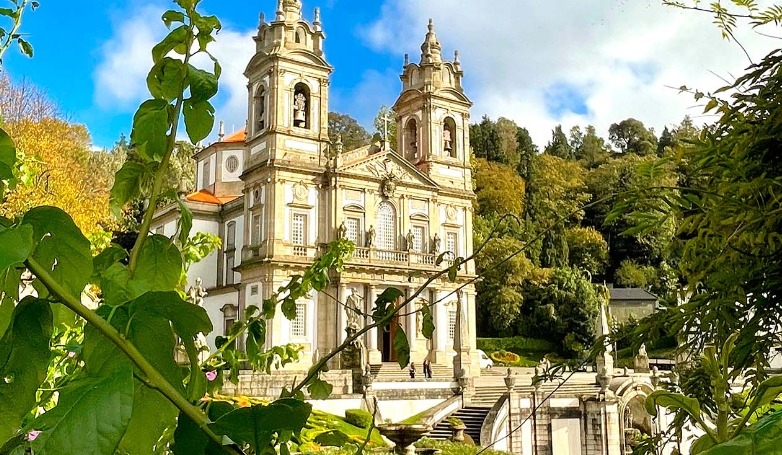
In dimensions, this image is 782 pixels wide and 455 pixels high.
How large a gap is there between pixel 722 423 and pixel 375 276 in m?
24.5

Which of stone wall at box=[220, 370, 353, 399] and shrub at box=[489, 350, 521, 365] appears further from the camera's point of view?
shrub at box=[489, 350, 521, 365]

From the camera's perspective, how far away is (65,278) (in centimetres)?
57

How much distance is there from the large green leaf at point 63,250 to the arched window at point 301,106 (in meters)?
24.9

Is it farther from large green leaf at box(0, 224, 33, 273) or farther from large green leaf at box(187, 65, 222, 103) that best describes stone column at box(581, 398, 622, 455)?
large green leaf at box(0, 224, 33, 273)

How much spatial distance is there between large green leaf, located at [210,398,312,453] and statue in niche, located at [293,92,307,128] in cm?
2503

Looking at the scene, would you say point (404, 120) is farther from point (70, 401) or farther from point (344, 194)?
point (70, 401)

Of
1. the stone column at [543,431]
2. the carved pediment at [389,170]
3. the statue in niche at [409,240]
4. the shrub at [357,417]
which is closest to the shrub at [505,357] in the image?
the statue in niche at [409,240]

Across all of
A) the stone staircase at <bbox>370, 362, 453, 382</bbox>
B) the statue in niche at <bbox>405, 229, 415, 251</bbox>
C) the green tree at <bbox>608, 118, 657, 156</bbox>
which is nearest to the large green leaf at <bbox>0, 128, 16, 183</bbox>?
the stone staircase at <bbox>370, 362, 453, 382</bbox>

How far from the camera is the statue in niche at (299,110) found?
82.2 feet

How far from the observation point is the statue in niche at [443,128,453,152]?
28484mm

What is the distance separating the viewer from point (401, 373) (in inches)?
909

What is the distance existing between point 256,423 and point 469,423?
64.2 feet

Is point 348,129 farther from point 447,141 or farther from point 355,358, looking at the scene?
point 355,358

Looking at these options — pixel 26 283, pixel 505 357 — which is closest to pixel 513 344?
pixel 505 357
